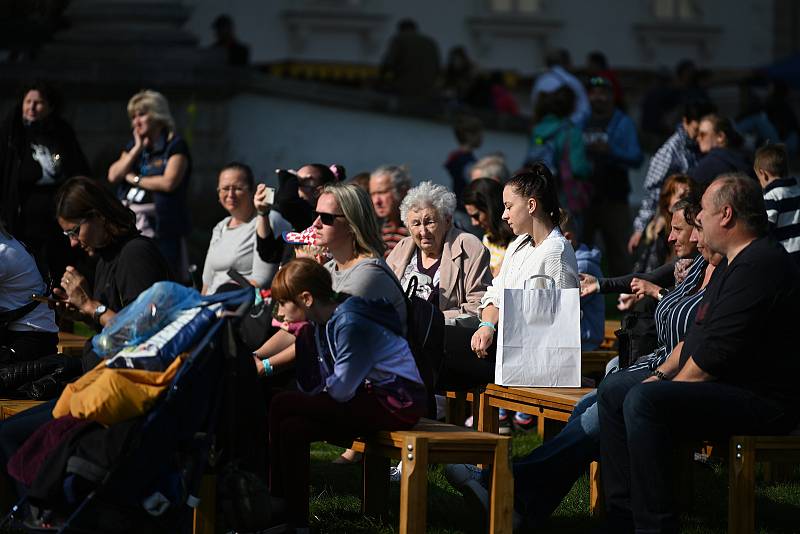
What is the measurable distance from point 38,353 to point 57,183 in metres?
3.14

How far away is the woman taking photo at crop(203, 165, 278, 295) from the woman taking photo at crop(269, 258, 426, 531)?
10.1 feet

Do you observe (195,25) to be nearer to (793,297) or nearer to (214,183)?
(214,183)

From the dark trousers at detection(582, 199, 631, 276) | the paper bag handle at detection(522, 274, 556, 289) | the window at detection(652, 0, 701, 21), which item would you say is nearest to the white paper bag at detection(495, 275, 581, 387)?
the paper bag handle at detection(522, 274, 556, 289)

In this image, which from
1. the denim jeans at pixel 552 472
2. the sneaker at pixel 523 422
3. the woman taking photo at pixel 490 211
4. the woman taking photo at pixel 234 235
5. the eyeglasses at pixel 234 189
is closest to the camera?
the denim jeans at pixel 552 472

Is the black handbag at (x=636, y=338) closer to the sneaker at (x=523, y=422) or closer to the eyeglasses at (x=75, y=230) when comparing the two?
the sneaker at (x=523, y=422)

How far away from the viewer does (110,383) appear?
19.3ft

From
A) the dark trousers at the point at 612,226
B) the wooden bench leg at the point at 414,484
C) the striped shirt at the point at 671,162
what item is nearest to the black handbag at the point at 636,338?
the wooden bench leg at the point at 414,484

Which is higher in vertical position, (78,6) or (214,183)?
(78,6)

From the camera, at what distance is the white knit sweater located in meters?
7.50

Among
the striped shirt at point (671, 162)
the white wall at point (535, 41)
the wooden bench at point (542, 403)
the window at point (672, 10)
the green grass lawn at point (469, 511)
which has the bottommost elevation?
the green grass lawn at point (469, 511)

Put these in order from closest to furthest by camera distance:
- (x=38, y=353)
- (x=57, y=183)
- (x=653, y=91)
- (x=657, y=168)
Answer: (x=38, y=353), (x=57, y=183), (x=657, y=168), (x=653, y=91)

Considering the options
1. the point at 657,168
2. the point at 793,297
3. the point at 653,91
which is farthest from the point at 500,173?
the point at 653,91

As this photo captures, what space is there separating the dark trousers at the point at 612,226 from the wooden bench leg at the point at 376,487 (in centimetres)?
697

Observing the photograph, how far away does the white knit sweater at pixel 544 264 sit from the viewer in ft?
24.6
